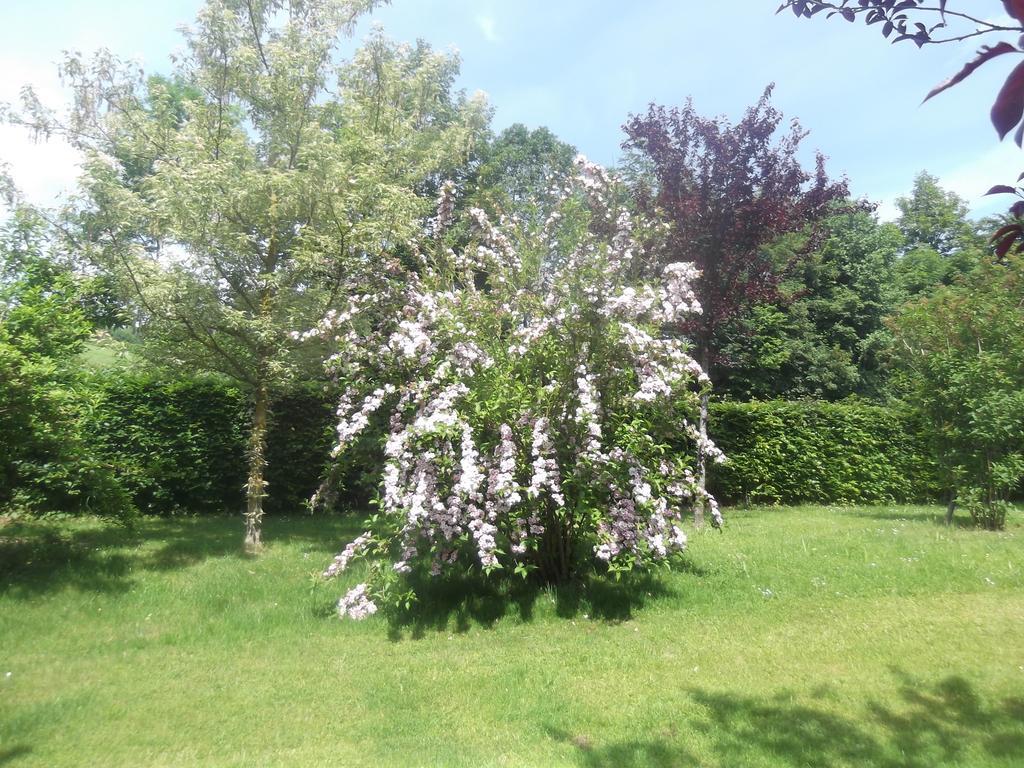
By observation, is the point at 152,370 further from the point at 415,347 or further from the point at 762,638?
the point at 762,638

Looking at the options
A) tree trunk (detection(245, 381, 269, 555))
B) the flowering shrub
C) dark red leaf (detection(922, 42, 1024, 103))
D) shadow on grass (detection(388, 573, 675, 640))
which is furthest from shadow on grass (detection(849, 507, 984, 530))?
dark red leaf (detection(922, 42, 1024, 103))

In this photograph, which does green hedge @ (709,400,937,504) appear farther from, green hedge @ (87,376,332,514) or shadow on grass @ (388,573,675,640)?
green hedge @ (87,376,332,514)

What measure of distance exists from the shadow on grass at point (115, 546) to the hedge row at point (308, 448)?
800 mm

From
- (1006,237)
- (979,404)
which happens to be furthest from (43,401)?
(979,404)

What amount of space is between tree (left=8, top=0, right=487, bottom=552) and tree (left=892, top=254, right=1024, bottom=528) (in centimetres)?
779

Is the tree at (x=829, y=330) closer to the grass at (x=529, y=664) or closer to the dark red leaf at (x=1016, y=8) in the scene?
the grass at (x=529, y=664)

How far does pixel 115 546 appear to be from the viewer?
25.5ft

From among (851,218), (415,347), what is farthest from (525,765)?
(851,218)

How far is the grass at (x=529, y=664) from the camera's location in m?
3.61

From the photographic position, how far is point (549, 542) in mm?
6203

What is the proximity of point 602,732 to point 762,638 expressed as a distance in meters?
1.90

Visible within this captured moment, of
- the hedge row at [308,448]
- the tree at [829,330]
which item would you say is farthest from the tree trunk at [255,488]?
the tree at [829,330]

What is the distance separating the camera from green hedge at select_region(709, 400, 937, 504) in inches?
492

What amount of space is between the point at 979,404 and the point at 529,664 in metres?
7.78
